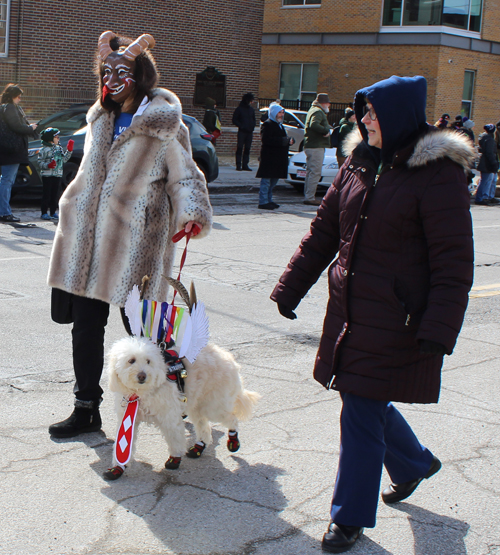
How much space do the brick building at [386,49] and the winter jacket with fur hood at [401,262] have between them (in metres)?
26.4

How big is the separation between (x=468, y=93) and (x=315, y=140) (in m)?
17.5

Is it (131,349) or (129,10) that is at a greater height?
(129,10)

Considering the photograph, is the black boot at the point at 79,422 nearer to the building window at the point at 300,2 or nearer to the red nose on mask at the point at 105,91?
the red nose on mask at the point at 105,91

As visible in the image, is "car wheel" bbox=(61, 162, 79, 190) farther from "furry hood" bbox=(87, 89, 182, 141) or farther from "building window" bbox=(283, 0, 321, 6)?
"building window" bbox=(283, 0, 321, 6)

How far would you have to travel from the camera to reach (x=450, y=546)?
2.95 metres

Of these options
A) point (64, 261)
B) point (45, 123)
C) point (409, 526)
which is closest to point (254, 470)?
point (409, 526)

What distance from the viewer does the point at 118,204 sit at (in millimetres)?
3596

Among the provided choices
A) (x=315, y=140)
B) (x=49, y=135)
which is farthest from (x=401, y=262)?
(x=315, y=140)

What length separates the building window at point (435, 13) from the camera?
27375 millimetres

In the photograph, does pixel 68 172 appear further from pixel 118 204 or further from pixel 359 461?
pixel 359 461

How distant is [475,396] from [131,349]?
2.56 m


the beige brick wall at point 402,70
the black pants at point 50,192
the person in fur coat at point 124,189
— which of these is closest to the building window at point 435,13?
the beige brick wall at point 402,70

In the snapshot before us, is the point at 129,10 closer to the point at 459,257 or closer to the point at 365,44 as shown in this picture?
the point at 365,44

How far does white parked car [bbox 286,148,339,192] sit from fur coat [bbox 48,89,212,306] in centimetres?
1231
